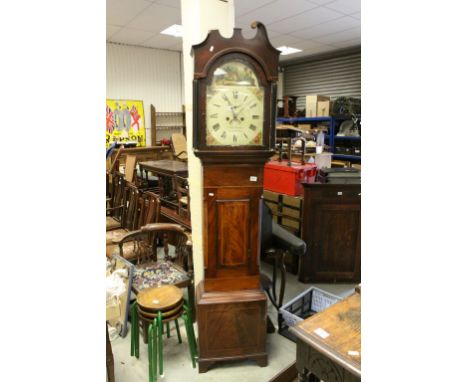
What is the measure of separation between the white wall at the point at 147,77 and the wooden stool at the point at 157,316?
5.03m

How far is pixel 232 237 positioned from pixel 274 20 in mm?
3782

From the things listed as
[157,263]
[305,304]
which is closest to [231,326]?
[305,304]

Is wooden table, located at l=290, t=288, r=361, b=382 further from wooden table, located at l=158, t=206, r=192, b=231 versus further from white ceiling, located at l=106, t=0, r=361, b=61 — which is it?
white ceiling, located at l=106, t=0, r=361, b=61

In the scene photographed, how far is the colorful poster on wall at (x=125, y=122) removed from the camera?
6.08 meters

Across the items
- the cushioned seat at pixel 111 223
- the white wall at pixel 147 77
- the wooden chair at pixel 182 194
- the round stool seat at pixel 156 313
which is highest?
the white wall at pixel 147 77

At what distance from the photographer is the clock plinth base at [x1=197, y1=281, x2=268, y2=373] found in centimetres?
182

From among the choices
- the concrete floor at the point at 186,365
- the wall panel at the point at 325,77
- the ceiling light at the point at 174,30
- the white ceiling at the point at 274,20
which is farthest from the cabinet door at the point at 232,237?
the wall panel at the point at 325,77

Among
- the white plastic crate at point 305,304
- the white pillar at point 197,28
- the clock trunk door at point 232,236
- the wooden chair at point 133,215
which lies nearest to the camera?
Result: the clock trunk door at point 232,236

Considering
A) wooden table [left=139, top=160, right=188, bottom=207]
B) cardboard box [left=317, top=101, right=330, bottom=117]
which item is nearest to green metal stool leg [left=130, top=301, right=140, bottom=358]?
wooden table [left=139, top=160, right=188, bottom=207]

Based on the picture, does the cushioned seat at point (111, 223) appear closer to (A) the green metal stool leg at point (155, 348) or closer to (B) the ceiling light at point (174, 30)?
(A) the green metal stool leg at point (155, 348)
